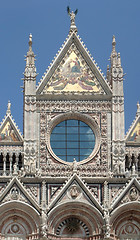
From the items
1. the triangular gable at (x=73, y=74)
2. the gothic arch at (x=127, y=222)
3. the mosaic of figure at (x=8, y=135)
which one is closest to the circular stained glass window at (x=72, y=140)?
the triangular gable at (x=73, y=74)

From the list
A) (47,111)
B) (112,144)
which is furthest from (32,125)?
(112,144)

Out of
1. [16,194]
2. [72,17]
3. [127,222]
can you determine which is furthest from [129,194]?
[72,17]

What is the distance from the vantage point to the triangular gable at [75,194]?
4228 centimetres

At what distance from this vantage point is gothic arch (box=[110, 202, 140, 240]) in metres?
42.4

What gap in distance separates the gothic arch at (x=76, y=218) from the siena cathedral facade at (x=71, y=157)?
4cm

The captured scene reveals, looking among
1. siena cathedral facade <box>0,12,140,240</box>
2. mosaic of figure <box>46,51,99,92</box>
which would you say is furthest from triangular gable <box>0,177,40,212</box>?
mosaic of figure <box>46,51,99,92</box>

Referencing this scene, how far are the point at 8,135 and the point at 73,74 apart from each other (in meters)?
4.48

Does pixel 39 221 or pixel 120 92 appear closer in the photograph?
pixel 39 221

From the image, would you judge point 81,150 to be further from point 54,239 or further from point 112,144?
point 54,239

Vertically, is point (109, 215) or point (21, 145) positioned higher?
point (21, 145)

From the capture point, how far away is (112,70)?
4538cm

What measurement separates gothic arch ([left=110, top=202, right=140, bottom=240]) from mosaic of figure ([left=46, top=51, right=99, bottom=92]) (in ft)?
20.3

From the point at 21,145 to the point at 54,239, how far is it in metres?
4.74

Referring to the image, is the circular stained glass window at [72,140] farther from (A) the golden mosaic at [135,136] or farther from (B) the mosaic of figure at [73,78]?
(A) the golden mosaic at [135,136]
